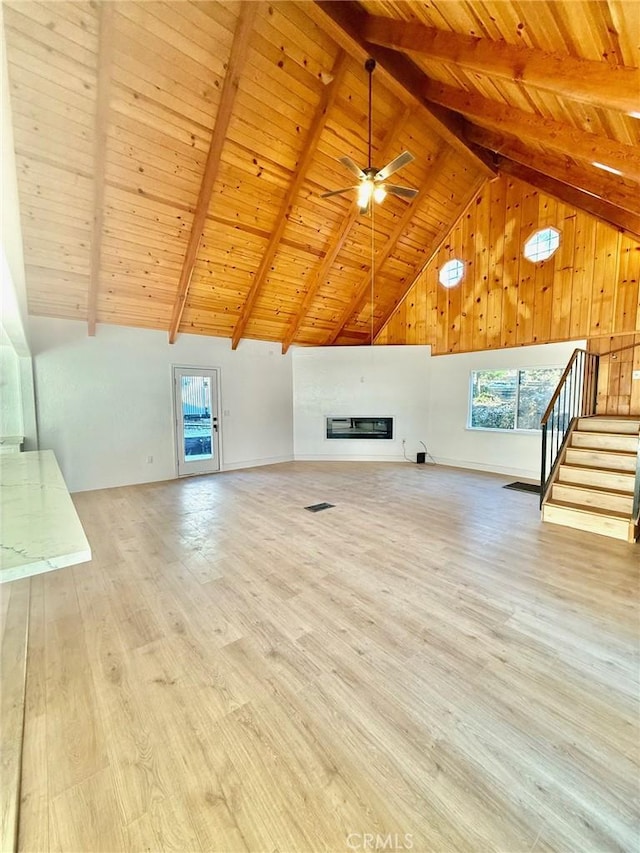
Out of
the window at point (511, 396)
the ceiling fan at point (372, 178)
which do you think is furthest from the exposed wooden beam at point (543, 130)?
the window at point (511, 396)

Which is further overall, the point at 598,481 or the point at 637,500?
the point at 598,481

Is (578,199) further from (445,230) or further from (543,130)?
(543,130)

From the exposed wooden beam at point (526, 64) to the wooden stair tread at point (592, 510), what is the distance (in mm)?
3581

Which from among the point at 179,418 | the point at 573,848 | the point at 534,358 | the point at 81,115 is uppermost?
the point at 81,115

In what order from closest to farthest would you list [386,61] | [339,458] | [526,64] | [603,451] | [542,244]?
[526,64] → [386,61] → [603,451] → [542,244] → [339,458]

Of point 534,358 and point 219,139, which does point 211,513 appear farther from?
point 534,358

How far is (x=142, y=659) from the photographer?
1.99 m

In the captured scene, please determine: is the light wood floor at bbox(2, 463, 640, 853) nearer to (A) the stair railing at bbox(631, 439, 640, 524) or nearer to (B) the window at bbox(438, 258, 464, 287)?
(A) the stair railing at bbox(631, 439, 640, 524)

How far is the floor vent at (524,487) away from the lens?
5.46 meters

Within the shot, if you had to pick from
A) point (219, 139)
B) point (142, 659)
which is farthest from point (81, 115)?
point (142, 659)

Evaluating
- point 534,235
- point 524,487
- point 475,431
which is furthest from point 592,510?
point 534,235

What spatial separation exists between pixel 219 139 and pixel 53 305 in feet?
11.3

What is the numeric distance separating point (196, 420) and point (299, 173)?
4.59m

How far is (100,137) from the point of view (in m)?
3.58
